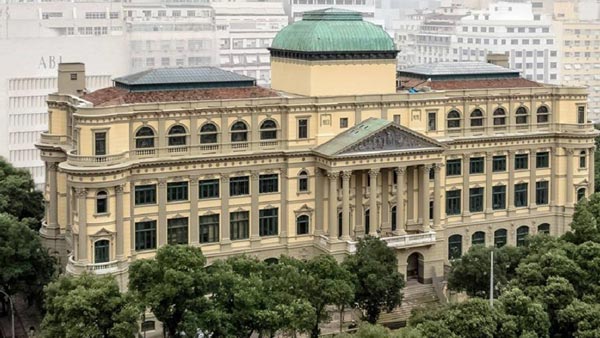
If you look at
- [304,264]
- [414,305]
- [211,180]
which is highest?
[211,180]

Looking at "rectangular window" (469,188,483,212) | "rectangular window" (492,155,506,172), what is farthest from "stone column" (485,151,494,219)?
"rectangular window" (469,188,483,212)

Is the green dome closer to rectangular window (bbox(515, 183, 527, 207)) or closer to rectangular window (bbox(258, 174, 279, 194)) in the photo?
rectangular window (bbox(258, 174, 279, 194))

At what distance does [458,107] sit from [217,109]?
28.4m

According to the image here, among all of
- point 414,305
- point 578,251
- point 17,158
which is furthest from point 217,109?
point 17,158

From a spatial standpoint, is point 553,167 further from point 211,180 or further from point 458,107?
point 211,180

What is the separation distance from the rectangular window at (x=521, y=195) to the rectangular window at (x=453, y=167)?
8572 millimetres

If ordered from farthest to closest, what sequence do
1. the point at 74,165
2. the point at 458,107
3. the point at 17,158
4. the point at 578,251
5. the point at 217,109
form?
1. the point at 17,158
2. the point at 458,107
3. the point at 217,109
4. the point at 74,165
5. the point at 578,251

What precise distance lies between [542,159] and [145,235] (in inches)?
1887

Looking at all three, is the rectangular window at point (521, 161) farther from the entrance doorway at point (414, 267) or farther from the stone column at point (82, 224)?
the stone column at point (82, 224)

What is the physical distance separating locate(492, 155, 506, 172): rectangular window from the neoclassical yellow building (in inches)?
4.9

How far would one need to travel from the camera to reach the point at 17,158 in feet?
490

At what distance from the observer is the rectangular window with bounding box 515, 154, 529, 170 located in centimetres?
10769

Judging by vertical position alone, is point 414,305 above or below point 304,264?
below

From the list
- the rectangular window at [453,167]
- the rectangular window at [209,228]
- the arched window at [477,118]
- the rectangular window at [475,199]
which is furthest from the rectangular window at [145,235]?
the arched window at [477,118]
